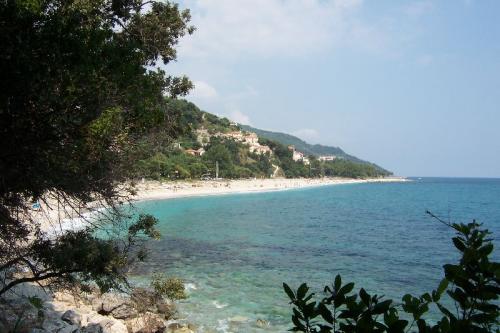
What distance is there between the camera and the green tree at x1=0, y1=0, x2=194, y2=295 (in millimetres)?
5066

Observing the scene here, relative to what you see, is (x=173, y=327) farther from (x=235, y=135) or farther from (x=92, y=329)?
(x=235, y=135)

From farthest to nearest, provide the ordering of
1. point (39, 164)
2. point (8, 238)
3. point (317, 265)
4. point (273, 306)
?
point (317, 265) < point (273, 306) < point (8, 238) < point (39, 164)

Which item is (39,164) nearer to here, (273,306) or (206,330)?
(206,330)

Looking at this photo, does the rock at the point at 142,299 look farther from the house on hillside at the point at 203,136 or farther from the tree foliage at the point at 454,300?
the house on hillside at the point at 203,136

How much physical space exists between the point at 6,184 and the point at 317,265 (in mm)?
17317

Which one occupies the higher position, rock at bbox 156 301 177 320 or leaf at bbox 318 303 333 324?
leaf at bbox 318 303 333 324

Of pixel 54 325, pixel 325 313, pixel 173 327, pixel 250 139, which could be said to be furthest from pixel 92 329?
pixel 250 139

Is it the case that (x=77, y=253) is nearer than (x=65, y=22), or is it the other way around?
(x=65, y=22)

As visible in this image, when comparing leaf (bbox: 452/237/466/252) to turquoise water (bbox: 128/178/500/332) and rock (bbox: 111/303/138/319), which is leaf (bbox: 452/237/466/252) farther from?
rock (bbox: 111/303/138/319)

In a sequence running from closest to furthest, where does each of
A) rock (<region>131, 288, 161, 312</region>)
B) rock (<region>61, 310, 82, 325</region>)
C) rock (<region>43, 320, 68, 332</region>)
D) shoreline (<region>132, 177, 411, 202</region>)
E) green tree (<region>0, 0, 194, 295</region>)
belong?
green tree (<region>0, 0, 194, 295</region>) < rock (<region>43, 320, 68, 332</region>) < rock (<region>131, 288, 161, 312</region>) < rock (<region>61, 310, 82, 325</region>) < shoreline (<region>132, 177, 411, 202</region>)

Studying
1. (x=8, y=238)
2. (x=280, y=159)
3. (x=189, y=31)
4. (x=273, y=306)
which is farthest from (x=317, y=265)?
(x=280, y=159)

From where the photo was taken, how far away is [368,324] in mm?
1740

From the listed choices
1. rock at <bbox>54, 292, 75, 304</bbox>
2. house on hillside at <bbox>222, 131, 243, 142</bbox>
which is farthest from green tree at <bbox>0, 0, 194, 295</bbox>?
house on hillside at <bbox>222, 131, 243, 142</bbox>

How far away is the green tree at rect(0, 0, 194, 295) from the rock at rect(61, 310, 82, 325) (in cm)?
412
